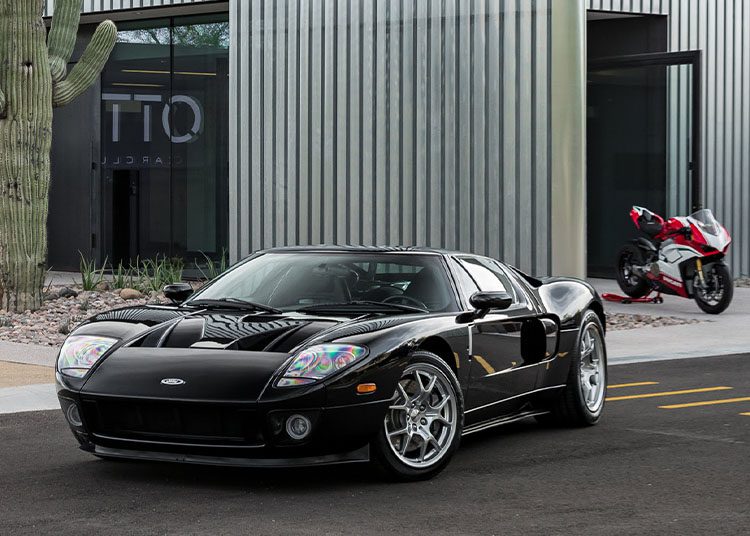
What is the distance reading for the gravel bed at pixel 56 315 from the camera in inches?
580

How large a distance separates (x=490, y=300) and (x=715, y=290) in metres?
10.5

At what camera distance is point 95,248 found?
25656mm

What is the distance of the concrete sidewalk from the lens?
13820mm

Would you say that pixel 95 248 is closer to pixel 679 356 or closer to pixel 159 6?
pixel 159 6

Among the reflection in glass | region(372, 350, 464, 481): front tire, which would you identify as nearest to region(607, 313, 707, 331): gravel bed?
the reflection in glass

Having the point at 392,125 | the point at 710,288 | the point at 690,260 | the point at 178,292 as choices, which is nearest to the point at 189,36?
the point at 392,125

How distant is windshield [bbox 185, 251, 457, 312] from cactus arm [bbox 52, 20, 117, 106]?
992cm

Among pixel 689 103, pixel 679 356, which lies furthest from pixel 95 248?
pixel 679 356

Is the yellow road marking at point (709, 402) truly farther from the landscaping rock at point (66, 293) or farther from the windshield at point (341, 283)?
the landscaping rock at point (66, 293)

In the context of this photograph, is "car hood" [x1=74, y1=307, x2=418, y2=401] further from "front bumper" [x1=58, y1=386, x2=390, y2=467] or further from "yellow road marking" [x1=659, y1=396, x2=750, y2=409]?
"yellow road marking" [x1=659, y1=396, x2=750, y2=409]

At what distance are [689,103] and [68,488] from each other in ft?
54.6

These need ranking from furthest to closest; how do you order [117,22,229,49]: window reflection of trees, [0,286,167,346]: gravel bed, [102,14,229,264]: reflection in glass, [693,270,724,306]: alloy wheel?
[102,14,229,264]: reflection in glass < [117,22,229,49]: window reflection of trees < [693,270,724,306]: alloy wheel < [0,286,167,346]: gravel bed

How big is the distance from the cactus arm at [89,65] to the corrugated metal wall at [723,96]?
884 centimetres

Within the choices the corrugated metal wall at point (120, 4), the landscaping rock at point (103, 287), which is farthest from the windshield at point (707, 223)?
the corrugated metal wall at point (120, 4)
